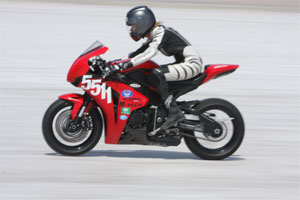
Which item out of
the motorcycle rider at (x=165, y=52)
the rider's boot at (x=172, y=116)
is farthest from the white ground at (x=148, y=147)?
the motorcycle rider at (x=165, y=52)

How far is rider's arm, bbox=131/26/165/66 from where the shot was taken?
8000 millimetres

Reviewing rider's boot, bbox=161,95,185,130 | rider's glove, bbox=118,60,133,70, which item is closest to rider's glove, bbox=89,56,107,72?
rider's glove, bbox=118,60,133,70

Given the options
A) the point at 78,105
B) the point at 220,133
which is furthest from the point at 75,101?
the point at 220,133

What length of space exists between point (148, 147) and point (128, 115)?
110 cm

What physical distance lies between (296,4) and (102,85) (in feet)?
96.2

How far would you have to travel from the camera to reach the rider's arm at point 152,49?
8.00m

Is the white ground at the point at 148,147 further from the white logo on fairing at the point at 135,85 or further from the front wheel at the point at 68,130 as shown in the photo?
the white logo on fairing at the point at 135,85

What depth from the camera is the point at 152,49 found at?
8047 millimetres

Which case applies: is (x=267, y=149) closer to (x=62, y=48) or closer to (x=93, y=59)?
(x=93, y=59)

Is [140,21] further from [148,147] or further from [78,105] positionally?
[148,147]

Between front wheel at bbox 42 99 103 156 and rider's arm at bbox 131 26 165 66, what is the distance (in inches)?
31.3

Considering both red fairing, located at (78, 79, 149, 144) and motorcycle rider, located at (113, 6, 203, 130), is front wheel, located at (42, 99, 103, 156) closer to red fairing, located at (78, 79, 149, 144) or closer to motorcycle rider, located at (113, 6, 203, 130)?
red fairing, located at (78, 79, 149, 144)

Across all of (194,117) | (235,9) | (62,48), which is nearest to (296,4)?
(235,9)

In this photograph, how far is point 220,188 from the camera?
6.98 meters
